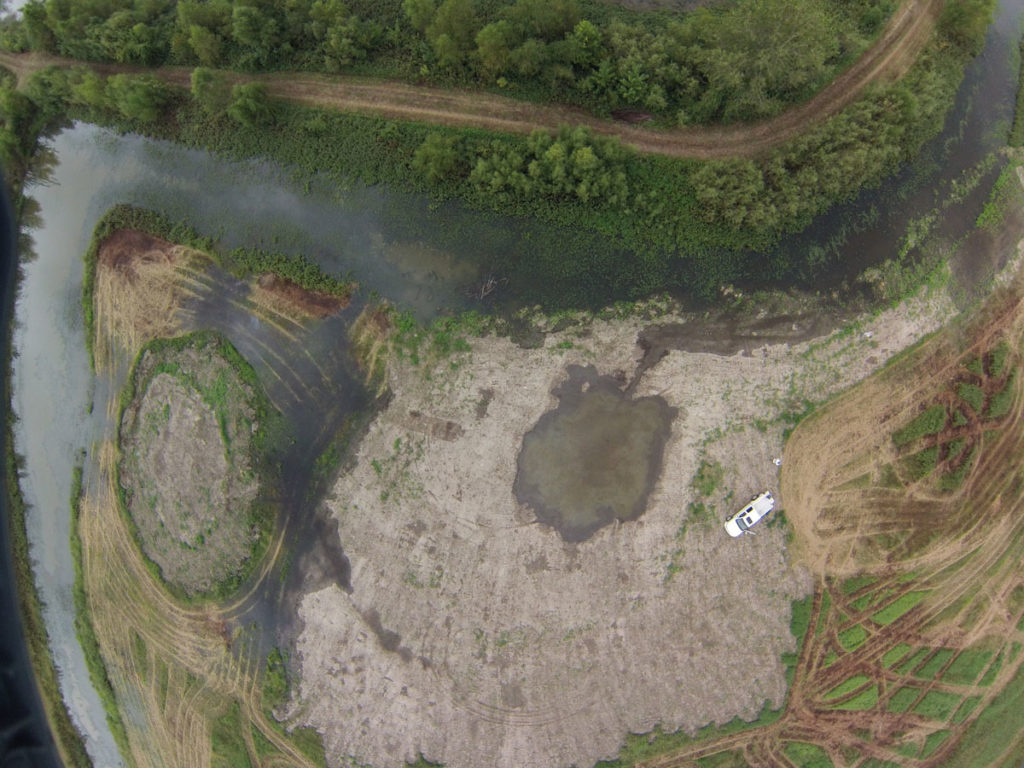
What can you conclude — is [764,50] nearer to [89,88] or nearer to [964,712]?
[89,88]

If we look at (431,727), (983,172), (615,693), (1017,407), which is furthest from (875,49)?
(431,727)

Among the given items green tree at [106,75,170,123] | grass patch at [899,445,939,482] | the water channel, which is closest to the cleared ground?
the water channel

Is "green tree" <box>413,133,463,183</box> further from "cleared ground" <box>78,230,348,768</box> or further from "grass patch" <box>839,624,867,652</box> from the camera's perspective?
"grass patch" <box>839,624,867,652</box>

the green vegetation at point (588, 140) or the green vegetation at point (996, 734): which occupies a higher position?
the green vegetation at point (588, 140)

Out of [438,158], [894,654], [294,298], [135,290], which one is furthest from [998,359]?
[135,290]

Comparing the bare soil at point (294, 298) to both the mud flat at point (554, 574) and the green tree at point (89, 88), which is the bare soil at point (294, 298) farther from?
the green tree at point (89, 88)

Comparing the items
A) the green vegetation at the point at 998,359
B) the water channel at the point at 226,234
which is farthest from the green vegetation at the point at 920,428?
the water channel at the point at 226,234
